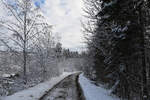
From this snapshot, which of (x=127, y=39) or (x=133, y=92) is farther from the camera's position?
(x=133, y=92)

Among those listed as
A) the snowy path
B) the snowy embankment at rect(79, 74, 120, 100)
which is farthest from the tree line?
the snowy path

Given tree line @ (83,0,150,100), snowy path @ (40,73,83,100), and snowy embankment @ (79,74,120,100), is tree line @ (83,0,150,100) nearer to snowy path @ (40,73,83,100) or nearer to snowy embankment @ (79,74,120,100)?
snowy embankment @ (79,74,120,100)

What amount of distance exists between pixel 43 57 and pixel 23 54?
8059 mm

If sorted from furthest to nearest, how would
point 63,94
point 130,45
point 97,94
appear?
point 63,94
point 97,94
point 130,45

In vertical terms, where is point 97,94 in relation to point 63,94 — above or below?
above

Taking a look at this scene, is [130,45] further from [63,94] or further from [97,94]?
[63,94]

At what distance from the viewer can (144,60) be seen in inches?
225

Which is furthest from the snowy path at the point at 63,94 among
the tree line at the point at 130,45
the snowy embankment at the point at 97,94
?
the tree line at the point at 130,45

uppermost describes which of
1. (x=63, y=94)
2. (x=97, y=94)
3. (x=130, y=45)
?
(x=130, y=45)

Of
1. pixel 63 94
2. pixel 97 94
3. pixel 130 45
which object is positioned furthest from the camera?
pixel 63 94

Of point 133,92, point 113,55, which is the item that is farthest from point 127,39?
point 133,92

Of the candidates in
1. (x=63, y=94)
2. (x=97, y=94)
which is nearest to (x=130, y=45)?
(x=97, y=94)

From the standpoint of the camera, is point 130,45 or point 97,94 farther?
point 97,94

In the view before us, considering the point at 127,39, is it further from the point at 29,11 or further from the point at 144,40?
the point at 29,11
